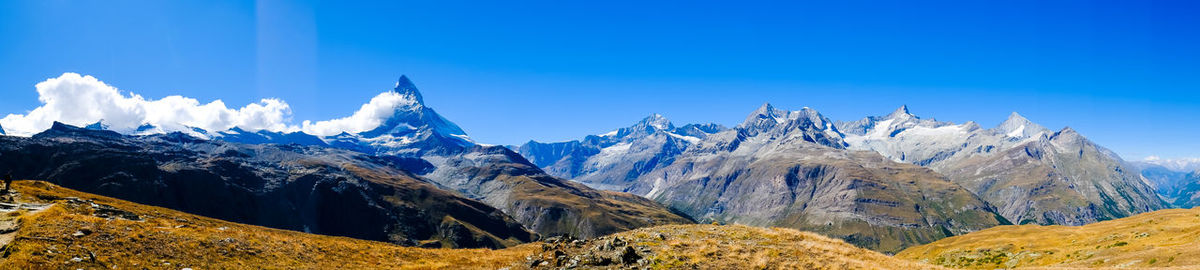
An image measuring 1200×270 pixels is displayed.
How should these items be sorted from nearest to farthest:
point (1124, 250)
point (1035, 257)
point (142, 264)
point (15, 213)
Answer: point (142, 264)
point (15, 213)
point (1124, 250)
point (1035, 257)

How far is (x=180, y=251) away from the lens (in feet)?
90.0

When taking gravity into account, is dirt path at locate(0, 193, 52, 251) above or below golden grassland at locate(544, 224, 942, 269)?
above

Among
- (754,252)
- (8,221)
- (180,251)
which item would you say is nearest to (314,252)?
(180,251)

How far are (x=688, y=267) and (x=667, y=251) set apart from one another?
13.0ft

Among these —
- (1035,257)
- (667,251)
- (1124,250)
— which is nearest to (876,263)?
(667,251)

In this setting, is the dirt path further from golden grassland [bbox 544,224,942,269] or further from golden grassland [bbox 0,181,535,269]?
golden grassland [bbox 544,224,942,269]

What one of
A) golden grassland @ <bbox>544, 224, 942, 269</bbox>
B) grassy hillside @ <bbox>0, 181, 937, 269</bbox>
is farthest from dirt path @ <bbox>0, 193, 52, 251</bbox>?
golden grassland @ <bbox>544, 224, 942, 269</bbox>

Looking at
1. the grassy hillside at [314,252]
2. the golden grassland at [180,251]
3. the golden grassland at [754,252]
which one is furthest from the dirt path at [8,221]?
the golden grassland at [754,252]

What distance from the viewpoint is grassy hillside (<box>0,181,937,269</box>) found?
80.4 ft

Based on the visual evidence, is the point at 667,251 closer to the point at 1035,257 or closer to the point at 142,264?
the point at 142,264

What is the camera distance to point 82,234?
26203mm

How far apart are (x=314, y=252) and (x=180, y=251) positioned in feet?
22.4

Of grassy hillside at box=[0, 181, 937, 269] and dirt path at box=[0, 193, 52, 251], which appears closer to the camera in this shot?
dirt path at box=[0, 193, 52, 251]

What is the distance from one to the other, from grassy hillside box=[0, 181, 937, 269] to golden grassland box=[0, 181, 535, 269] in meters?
0.05
